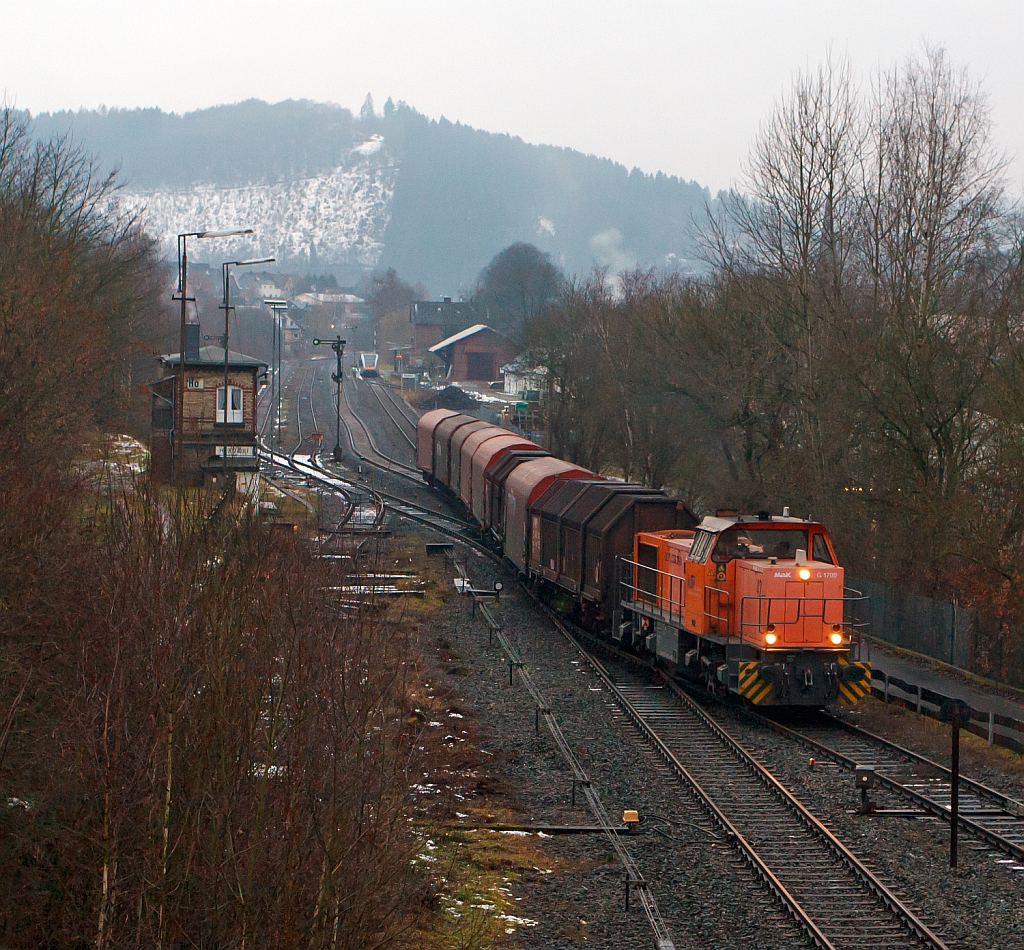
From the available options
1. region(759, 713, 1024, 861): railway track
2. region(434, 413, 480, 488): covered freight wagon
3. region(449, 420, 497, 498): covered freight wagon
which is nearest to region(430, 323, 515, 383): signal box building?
region(434, 413, 480, 488): covered freight wagon

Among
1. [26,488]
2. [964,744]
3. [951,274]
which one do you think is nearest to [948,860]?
[964,744]

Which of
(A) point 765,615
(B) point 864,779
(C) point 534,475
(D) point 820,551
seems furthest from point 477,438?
(B) point 864,779

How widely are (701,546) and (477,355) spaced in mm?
101876

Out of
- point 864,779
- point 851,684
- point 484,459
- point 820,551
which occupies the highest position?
point 484,459

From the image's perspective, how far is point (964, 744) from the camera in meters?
19.3

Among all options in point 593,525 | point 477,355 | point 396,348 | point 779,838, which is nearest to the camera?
point 779,838

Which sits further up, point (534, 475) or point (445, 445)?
point (445, 445)

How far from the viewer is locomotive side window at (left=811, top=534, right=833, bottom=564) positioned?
2005 cm

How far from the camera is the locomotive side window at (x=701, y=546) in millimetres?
20109

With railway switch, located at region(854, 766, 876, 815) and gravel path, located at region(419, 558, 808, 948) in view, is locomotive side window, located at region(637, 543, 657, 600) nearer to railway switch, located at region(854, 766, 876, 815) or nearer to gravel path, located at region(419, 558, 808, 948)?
gravel path, located at region(419, 558, 808, 948)

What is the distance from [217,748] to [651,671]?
14616 mm

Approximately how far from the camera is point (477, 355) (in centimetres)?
12119

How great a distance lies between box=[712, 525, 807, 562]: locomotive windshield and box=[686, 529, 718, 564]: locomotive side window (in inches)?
8.2

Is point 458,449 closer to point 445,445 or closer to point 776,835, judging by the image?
point 445,445
